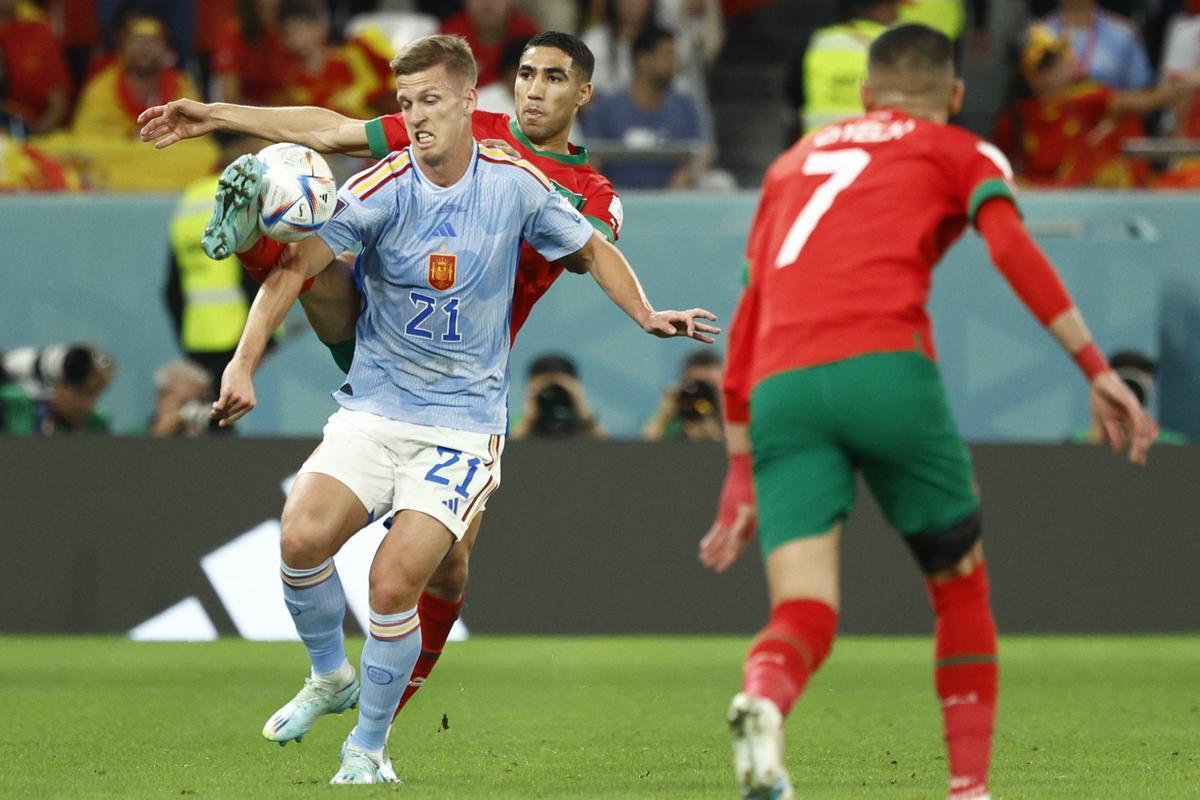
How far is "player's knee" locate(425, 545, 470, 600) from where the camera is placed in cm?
651

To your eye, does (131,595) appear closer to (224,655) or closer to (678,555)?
(224,655)

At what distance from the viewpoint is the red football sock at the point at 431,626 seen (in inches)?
264

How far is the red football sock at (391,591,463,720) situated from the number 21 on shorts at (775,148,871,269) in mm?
2274

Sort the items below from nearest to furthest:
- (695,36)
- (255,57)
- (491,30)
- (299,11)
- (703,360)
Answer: (703,360), (491,30), (299,11), (255,57), (695,36)

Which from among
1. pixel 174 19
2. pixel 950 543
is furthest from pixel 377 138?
pixel 174 19

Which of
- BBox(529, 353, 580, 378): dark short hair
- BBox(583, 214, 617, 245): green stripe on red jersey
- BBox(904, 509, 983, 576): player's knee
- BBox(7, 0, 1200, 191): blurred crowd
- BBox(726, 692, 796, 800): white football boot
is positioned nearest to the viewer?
BBox(726, 692, 796, 800): white football boot

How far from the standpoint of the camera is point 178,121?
249 inches

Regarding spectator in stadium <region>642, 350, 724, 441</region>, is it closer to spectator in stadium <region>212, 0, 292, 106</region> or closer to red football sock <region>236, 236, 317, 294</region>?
spectator in stadium <region>212, 0, 292, 106</region>

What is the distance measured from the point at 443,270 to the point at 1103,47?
9.29 m

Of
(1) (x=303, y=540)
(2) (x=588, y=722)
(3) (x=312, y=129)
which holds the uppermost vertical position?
(3) (x=312, y=129)

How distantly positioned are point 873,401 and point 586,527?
6.49 m

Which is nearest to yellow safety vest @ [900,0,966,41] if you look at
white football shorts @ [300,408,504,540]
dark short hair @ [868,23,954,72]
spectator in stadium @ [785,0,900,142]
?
spectator in stadium @ [785,0,900,142]

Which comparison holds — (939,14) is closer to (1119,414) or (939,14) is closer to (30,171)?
(30,171)

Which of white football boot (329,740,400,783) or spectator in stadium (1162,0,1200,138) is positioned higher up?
spectator in stadium (1162,0,1200,138)
